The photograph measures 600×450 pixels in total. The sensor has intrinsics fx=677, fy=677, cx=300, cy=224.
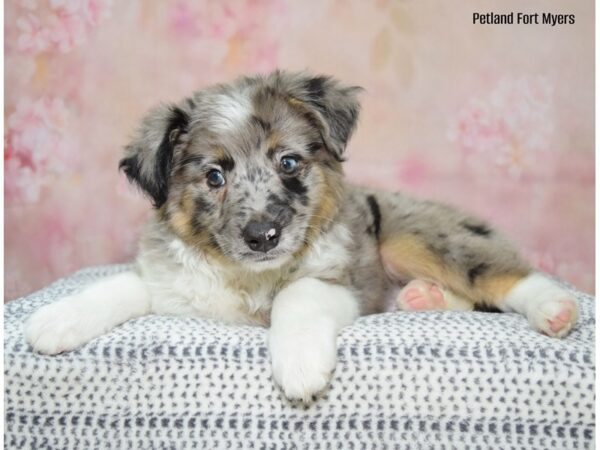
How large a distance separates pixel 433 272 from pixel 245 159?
1.00 metres

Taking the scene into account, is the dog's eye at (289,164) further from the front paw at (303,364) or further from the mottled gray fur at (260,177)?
the front paw at (303,364)

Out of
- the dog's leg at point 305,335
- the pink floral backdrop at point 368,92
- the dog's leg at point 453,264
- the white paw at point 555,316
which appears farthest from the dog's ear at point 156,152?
the white paw at point 555,316

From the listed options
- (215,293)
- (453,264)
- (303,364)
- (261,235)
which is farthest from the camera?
(453,264)

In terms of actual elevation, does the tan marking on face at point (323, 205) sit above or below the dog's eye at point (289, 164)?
below

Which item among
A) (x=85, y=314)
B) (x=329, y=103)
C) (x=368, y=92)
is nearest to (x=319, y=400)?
(x=85, y=314)

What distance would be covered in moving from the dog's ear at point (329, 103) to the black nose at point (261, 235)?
1.69 feet

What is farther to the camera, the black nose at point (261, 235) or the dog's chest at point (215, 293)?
the dog's chest at point (215, 293)

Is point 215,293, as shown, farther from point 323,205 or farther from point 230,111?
point 230,111

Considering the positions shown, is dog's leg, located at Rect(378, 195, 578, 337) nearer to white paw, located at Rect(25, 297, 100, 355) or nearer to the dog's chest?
the dog's chest

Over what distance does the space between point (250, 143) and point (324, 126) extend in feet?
1.05

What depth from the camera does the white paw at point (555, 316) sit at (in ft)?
7.72

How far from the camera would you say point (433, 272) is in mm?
2986

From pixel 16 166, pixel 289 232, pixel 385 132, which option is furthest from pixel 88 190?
pixel 289 232

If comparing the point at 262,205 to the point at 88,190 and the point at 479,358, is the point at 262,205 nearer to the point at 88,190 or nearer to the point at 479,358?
the point at 479,358
